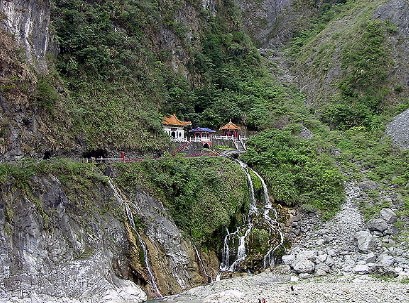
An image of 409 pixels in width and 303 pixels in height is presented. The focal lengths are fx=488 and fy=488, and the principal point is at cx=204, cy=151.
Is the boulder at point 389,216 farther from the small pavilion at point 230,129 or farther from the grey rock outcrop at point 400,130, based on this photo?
the small pavilion at point 230,129

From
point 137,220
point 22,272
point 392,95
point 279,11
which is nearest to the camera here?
point 22,272

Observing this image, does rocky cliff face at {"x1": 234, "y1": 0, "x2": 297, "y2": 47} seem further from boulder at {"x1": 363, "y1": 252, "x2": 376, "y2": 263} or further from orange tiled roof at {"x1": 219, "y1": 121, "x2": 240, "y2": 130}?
boulder at {"x1": 363, "y1": 252, "x2": 376, "y2": 263}

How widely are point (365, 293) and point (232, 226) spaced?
1170cm

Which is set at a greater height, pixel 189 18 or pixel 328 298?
pixel 189 18

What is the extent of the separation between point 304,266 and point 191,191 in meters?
9.48

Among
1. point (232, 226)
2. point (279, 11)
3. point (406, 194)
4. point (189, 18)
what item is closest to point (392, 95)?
point (406, 194)

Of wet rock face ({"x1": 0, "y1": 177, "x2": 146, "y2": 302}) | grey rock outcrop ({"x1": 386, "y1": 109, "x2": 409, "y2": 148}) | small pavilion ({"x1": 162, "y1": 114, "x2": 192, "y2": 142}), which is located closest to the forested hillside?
wet rock face ({"x1": 0, "y1": 177, "x2": 146, "y2": 302})

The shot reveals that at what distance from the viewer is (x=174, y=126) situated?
48.2 m

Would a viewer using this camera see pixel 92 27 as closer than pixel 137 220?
No

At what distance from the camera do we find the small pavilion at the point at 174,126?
4738 cm

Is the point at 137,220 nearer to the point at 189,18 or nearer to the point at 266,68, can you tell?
the point at 189,18

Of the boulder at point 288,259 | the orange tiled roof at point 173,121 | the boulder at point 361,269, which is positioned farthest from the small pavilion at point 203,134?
the boulder at point 361,269

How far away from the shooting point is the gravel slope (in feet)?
88.5

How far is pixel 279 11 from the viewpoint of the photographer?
94.3 meters
